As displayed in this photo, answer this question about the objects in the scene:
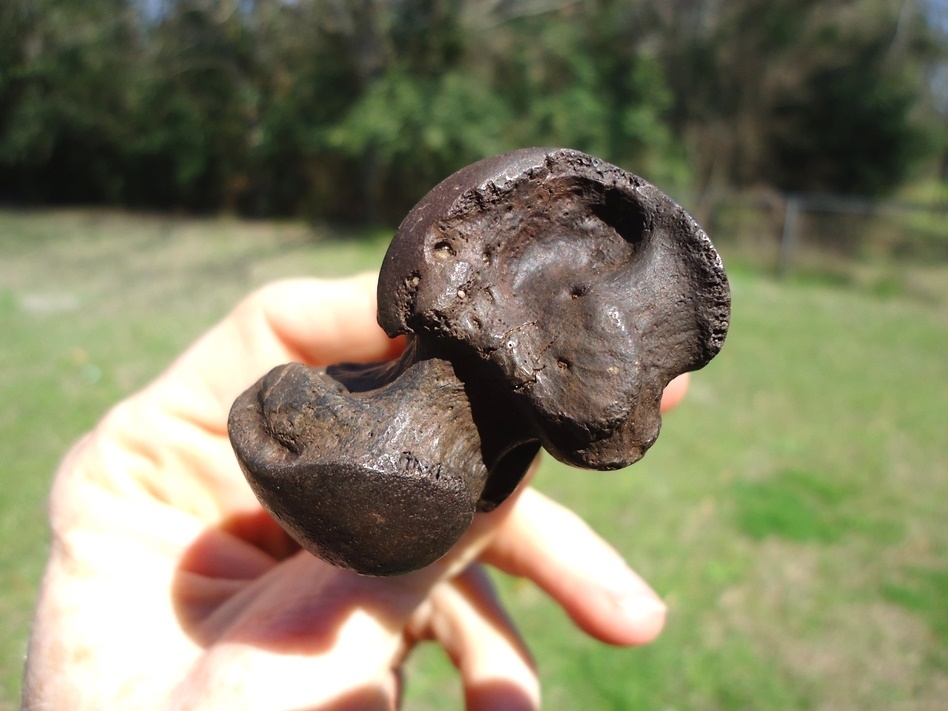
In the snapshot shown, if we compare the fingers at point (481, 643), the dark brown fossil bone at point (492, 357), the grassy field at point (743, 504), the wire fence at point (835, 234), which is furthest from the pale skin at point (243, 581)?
the wire fence at point (835, 234)

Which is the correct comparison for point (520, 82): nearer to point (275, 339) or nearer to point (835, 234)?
point (835, 234)

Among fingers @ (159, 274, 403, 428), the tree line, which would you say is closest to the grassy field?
fingers @ (159, 274, 403, 428)

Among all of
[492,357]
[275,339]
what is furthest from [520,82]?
[492,357]

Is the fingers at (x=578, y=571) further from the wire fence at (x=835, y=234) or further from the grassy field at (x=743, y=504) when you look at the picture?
the wire fence at (x=835, y=234)

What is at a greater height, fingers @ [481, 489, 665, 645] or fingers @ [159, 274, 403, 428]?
fingers @ [159, 274, 403, 428]

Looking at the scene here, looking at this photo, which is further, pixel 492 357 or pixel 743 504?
pixel 743 504

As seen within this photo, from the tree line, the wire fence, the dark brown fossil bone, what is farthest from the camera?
the tree line

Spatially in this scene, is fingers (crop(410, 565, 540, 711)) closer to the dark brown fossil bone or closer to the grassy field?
the dark brown fossil bone
